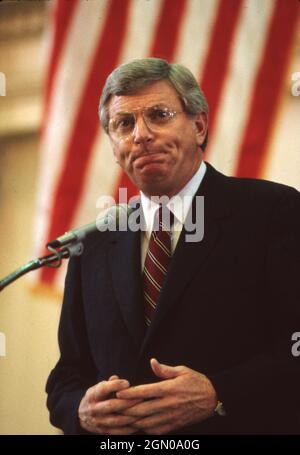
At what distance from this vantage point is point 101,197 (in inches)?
61.3

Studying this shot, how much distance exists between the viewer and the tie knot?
4.62 ft

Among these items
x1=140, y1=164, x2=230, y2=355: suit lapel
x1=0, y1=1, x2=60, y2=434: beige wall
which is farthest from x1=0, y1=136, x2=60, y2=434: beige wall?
x1=140, y1=164, x2=230, y2=355: suit lapel

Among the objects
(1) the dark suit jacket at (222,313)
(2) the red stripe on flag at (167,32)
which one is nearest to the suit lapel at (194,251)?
(1) the dark suit jacket at (222,313)

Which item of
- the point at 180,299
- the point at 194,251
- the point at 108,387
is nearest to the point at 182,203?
the point at 194,251

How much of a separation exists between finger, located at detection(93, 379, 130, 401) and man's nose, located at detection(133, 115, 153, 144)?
513 mm

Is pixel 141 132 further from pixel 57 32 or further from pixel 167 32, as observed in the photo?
pixel 57 32

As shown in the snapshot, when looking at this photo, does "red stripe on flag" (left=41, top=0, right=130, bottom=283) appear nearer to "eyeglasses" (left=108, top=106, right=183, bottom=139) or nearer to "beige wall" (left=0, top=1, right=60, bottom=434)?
"beige wall" (left=0, top=1, right=60, bottom=434)

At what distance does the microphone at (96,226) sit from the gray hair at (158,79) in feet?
0.90

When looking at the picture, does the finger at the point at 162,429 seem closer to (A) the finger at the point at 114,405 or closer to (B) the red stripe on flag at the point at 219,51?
(A) the finger at the point at 114,405

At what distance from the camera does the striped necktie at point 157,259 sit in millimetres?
1364

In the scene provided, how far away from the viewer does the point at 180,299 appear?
1.33 meters
